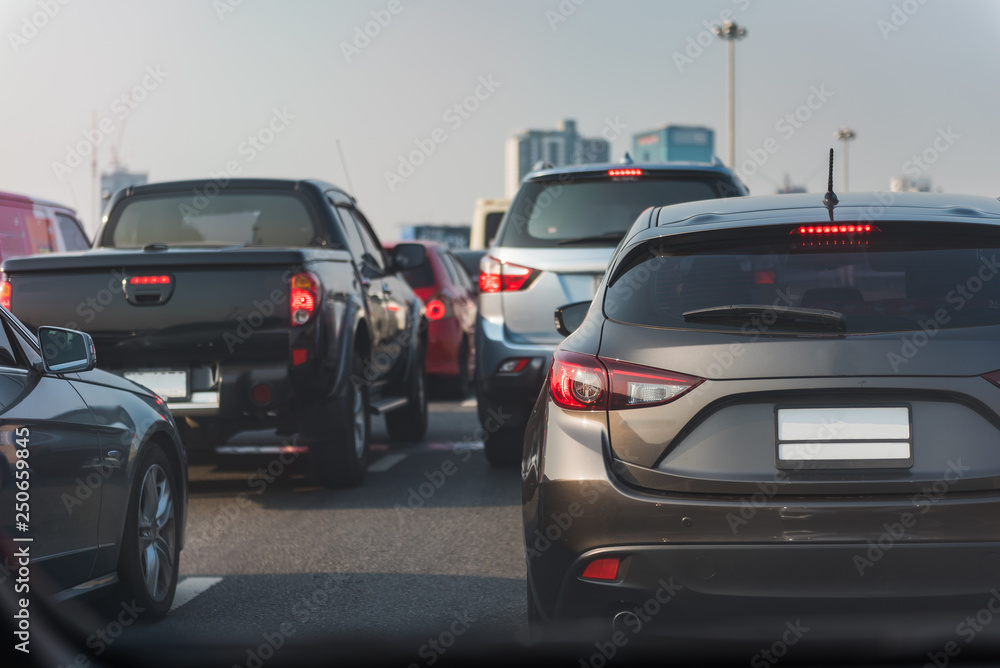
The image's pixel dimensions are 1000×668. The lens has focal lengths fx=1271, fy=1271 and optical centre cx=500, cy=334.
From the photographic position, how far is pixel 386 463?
9539mm

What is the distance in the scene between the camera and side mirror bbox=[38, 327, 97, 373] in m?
4.20

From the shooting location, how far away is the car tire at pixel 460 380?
1530cm

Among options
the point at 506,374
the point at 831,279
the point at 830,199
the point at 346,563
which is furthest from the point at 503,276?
the point at 831,279

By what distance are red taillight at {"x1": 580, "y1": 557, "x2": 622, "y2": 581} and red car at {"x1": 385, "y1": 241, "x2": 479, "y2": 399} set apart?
10.4 meters

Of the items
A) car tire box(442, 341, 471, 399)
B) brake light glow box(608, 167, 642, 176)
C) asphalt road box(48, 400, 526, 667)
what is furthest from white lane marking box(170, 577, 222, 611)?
car tire box(442, 341, 471, 399)

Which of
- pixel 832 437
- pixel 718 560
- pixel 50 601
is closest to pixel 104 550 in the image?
pixel 50 601

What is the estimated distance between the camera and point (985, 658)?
348 cm

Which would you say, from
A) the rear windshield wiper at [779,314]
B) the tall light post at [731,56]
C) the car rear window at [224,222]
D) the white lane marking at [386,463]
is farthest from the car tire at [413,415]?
the tall light post at [731,56]

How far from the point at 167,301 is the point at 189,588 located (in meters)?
2.23

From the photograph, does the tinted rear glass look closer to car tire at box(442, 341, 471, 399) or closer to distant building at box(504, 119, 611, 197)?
car tire at box(442, 341, 471, 399)

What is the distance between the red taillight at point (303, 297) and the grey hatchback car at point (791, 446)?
3.78 meters

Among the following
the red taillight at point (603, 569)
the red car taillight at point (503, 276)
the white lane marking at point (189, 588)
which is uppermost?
the red car taillight at point (503, 276)

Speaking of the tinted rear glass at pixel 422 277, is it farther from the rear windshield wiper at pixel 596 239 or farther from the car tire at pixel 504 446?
the rear windshield wiper at pixel 596 239

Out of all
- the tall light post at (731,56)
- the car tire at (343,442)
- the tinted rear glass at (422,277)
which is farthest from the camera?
the tall light post at (731,56)
